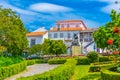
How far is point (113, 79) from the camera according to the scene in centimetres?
1602

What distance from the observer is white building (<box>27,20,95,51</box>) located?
98188 millimetres

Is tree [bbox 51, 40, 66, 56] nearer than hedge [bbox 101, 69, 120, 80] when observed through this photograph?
No

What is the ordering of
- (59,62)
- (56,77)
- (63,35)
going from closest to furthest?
(56,77) → (59,62) → (63,35)

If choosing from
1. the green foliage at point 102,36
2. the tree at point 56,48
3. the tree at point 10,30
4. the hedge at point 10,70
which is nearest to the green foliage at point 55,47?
the tree at point 56,48

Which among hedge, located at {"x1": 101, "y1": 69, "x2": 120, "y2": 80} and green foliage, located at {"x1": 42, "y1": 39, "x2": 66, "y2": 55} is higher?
green foliage, located at {"x1": 42, "y1": 39, "x2": 66, "y2": 55}

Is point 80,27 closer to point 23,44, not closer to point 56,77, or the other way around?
point 23,44

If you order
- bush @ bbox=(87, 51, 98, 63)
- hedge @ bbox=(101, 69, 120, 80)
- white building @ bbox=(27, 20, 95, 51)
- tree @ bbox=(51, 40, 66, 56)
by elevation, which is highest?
white building @ bbox=(27, 20, 95, 51)

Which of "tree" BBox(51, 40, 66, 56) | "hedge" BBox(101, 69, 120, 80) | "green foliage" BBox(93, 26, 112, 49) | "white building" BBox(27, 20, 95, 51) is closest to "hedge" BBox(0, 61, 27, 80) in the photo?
"hedge" BBox(101, 69, 120, 80)

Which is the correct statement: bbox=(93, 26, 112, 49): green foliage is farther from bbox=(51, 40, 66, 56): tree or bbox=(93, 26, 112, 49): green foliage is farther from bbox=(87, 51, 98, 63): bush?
bbox=(51, 40, 66, 56): tree

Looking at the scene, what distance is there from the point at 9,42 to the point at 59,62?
13.0 m

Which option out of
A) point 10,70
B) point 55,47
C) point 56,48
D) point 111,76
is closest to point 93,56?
point 10,70

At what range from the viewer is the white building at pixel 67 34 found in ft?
322

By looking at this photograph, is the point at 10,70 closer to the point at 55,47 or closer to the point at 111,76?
the point at 111,76

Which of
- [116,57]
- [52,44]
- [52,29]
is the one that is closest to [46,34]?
[52,29]
